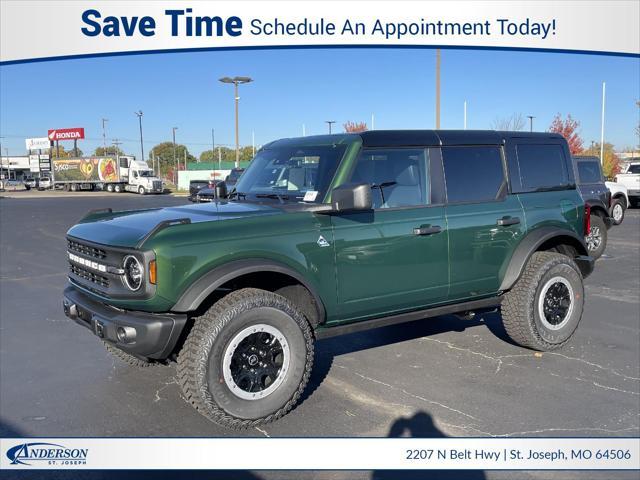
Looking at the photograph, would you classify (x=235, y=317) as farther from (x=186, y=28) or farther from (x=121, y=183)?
(x=121, y=183)

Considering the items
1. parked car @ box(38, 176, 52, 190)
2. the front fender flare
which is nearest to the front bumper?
the front fender flare

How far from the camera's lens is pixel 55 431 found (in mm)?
3773

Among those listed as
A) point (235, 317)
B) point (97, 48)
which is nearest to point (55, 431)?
point (235, 317)

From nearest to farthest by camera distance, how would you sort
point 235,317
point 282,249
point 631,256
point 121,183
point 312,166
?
point 235,317
point 282,249
point 312,166
point 631,256
point 121,183

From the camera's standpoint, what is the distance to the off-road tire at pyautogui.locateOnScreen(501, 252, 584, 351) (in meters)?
5.25

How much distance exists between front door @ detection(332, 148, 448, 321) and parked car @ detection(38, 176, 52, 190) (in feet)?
228

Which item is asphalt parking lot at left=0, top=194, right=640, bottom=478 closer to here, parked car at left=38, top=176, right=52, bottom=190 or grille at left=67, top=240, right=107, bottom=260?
grille at left=67, top=240, right=107, bottom=260

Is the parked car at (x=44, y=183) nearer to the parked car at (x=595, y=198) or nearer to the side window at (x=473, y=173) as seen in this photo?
the parked car at (x=595, y=198)

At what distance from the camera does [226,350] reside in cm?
376

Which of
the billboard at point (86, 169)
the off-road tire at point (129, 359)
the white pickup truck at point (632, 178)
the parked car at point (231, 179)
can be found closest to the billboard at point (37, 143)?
the billboard at point (86, 169)

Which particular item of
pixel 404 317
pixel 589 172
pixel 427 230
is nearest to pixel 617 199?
pixel 589 172

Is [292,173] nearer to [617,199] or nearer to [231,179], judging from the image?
[231,179]

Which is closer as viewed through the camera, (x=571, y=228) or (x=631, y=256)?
(x=571, y=228)

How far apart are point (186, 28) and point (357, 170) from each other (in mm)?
2109
